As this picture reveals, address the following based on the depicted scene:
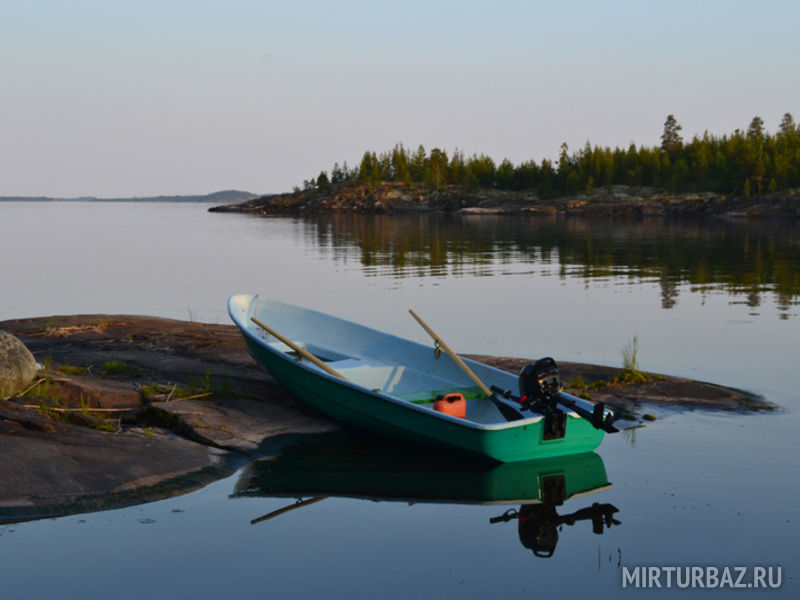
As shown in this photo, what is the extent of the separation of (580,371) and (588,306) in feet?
36.9

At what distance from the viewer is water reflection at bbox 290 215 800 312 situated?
3284 centimetres

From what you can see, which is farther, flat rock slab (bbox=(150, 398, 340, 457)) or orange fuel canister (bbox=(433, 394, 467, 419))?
orange fuel canister (bbox=(433, 394, 467, 419))

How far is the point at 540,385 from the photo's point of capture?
415 inches

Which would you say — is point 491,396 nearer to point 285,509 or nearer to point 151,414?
point 285,509

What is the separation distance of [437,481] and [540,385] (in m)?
1.74

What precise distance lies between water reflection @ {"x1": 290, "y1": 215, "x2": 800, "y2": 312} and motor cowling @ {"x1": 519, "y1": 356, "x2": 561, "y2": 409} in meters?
16.3

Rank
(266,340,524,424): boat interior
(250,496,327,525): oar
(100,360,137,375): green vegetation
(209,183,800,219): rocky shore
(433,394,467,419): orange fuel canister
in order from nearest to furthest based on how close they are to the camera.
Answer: (250,496,327,525): oar < (433,394,467,419): orange fuel canister < (266,340,524,424): boat interior < (100,360,137,375): green vegetation < (209,183,800,219): rocky shore

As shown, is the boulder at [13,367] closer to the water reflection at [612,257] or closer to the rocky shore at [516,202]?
the water reflection at [612,257]

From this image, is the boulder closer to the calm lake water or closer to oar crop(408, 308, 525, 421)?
the calm lake water

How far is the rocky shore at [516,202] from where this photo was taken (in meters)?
111

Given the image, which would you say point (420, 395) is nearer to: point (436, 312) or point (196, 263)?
point (436, 312)

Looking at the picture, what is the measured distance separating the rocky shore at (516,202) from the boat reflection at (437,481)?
98.3 m

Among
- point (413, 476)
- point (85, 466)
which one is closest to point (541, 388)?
point (413, 476)

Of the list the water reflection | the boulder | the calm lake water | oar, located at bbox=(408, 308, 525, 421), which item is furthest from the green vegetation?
the water reflection
